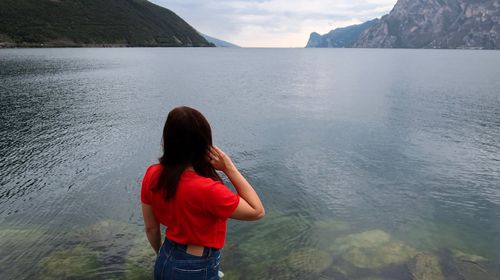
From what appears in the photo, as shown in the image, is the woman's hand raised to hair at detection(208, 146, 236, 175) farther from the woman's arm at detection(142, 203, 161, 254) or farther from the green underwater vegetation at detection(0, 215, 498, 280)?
the green underwater vegetation at detection(0, 215, 498, 280)

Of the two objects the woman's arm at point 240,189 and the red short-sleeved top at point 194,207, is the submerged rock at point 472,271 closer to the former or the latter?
the woman's arm at point 240,189

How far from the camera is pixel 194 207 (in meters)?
4.69

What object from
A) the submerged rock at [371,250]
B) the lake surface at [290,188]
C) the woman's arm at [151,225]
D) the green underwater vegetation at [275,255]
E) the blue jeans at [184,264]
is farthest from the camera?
the submerged rock at [371,250]

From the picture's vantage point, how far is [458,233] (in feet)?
58.9

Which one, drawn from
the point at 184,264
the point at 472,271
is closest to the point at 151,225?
the point at 184,264

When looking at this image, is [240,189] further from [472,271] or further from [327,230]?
[327,230]

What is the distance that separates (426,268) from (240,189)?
12740 millimetres

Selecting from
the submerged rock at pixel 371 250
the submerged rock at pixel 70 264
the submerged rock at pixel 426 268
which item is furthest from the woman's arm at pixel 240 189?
the submerged rock at pixel 426 268

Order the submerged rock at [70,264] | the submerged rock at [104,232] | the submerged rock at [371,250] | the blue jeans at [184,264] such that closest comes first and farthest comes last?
1. the blue jeans at [184,264]
2. the submerged rock at [70,264]
3. the submerged rock at [371,250]
4. the submerged rock at [104,232]

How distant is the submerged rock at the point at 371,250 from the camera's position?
1521cm

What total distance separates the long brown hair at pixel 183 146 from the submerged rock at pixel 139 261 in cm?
1017

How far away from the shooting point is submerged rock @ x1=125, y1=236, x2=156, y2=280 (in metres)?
13.6

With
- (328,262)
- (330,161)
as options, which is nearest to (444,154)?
(330,161)

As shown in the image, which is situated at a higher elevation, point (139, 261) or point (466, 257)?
point (139, 261)
